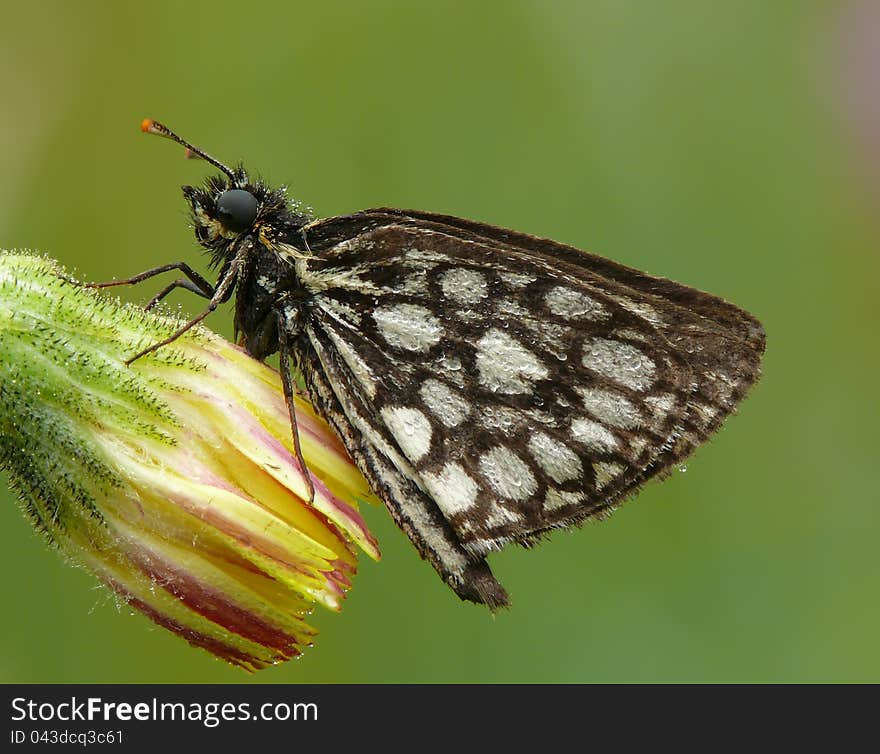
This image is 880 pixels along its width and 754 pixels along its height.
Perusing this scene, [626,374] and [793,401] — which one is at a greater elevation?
[793,401]

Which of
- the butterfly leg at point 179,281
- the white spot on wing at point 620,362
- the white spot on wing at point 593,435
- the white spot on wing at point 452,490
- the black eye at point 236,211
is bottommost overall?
the white spot on wing at point 452,490

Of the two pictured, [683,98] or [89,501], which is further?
[683,98]

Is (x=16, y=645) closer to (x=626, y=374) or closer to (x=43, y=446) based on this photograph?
(x=43, y=446)

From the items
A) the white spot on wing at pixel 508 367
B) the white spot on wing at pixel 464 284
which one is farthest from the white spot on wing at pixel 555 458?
the white spot on wing at pixel 464 284

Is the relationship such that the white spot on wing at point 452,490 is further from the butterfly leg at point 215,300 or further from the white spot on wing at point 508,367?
the butterfly leg at point 215,300

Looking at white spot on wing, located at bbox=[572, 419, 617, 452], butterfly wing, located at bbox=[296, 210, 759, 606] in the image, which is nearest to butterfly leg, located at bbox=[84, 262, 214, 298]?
butterfly wing, located at bbox=[296, 210, 759, 606]

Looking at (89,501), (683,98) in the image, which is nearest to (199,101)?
(683,98)

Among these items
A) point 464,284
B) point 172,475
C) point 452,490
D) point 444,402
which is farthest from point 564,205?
point 172,475
